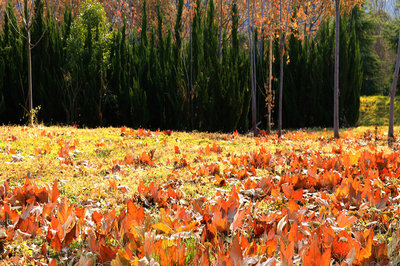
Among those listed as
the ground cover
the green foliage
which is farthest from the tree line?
the ground cover

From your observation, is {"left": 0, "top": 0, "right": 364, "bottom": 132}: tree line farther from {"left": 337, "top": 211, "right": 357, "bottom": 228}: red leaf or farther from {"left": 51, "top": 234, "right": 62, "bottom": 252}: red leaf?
{"left": 51, "top": 234, "right": 62, "bottom": 252}: red leaf

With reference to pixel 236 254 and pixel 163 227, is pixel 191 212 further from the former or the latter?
pixel 236 254

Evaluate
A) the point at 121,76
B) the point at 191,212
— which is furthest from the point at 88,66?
the point at 191,212

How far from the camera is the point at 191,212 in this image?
252cm

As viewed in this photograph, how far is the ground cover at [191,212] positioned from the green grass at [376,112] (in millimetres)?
10828

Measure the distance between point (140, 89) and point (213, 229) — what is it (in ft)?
28.8

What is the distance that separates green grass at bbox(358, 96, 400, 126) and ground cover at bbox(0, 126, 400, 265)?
10828mm

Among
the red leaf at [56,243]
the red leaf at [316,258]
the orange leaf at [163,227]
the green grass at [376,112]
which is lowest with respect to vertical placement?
the red leaf at [56,243]

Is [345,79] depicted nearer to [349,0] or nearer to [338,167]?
[349,0]

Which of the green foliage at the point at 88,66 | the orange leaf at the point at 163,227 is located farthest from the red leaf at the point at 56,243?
the green foliage at the point at 88,66

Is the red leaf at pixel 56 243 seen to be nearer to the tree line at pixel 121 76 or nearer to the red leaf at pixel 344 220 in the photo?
the red leaf at pixel 344 220

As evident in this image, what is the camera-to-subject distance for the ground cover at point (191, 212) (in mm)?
1707

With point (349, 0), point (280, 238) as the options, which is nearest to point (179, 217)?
point (280, 238)

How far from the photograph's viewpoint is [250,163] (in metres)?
4.55
